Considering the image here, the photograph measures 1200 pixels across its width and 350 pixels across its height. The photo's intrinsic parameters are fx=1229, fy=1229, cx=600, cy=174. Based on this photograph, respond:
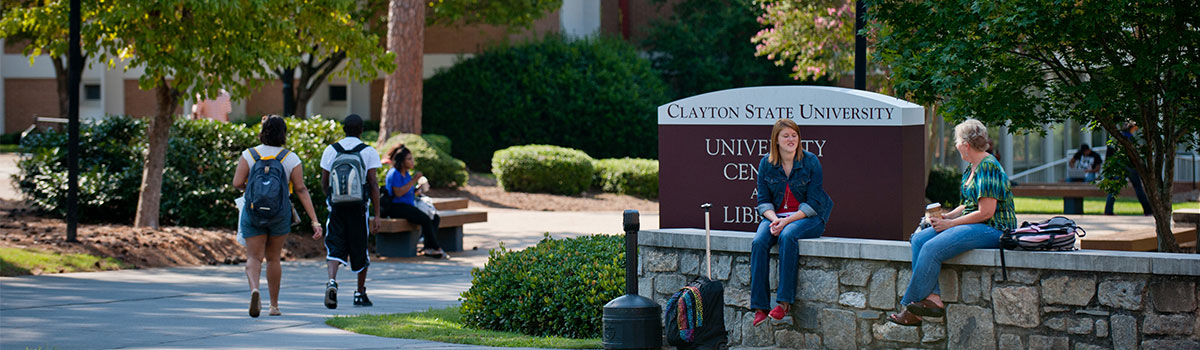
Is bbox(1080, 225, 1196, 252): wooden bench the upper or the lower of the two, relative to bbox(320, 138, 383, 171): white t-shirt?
lower

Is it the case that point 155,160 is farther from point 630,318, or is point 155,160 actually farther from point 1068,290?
point 1068,290

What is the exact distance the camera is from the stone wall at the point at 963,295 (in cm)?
614

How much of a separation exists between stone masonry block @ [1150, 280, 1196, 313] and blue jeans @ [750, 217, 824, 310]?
6.16 ft

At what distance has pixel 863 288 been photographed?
277 inches

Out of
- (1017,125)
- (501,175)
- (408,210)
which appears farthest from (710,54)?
(1017,125)

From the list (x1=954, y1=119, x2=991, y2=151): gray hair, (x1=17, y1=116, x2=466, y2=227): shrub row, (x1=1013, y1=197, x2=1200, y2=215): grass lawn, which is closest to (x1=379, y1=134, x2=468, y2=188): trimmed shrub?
(x1=17, y1=116, x2=466, y2=227): shrub row

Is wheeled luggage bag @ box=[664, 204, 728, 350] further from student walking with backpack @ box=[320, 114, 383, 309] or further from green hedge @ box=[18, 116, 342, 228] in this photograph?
green hedge @ box=[18, 116, 342, 228]

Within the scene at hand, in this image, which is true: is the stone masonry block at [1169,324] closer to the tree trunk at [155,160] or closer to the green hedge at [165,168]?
the green hedge at [165,168]

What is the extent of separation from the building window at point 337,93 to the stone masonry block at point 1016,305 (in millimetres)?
31196

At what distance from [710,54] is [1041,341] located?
85.8ft

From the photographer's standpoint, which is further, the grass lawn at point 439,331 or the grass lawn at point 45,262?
the grass lawn at point 45,262

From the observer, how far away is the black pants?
43.7 ft

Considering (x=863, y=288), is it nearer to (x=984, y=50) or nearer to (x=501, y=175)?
(x=984, y=50)

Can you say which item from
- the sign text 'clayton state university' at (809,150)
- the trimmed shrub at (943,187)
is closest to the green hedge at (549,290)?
the sign text 'clayton state university' at (809,150)
